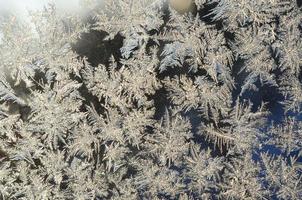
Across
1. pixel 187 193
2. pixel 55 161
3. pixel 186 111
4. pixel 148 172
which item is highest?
pixel 186 111

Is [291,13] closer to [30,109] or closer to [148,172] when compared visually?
[148,172]

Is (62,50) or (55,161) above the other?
A: (62,50)

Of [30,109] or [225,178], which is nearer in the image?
[30,109]

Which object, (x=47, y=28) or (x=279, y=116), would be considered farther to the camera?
(x=279, y=116)

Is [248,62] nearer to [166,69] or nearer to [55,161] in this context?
[166,69]

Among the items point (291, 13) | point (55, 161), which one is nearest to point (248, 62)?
point (291, 13)

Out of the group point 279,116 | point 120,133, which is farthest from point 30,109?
point 279,116

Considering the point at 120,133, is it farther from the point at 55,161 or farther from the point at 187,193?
the point at 187,193

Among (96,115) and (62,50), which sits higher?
(62,50)

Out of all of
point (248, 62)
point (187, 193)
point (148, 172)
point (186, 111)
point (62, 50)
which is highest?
point (62, 50)
